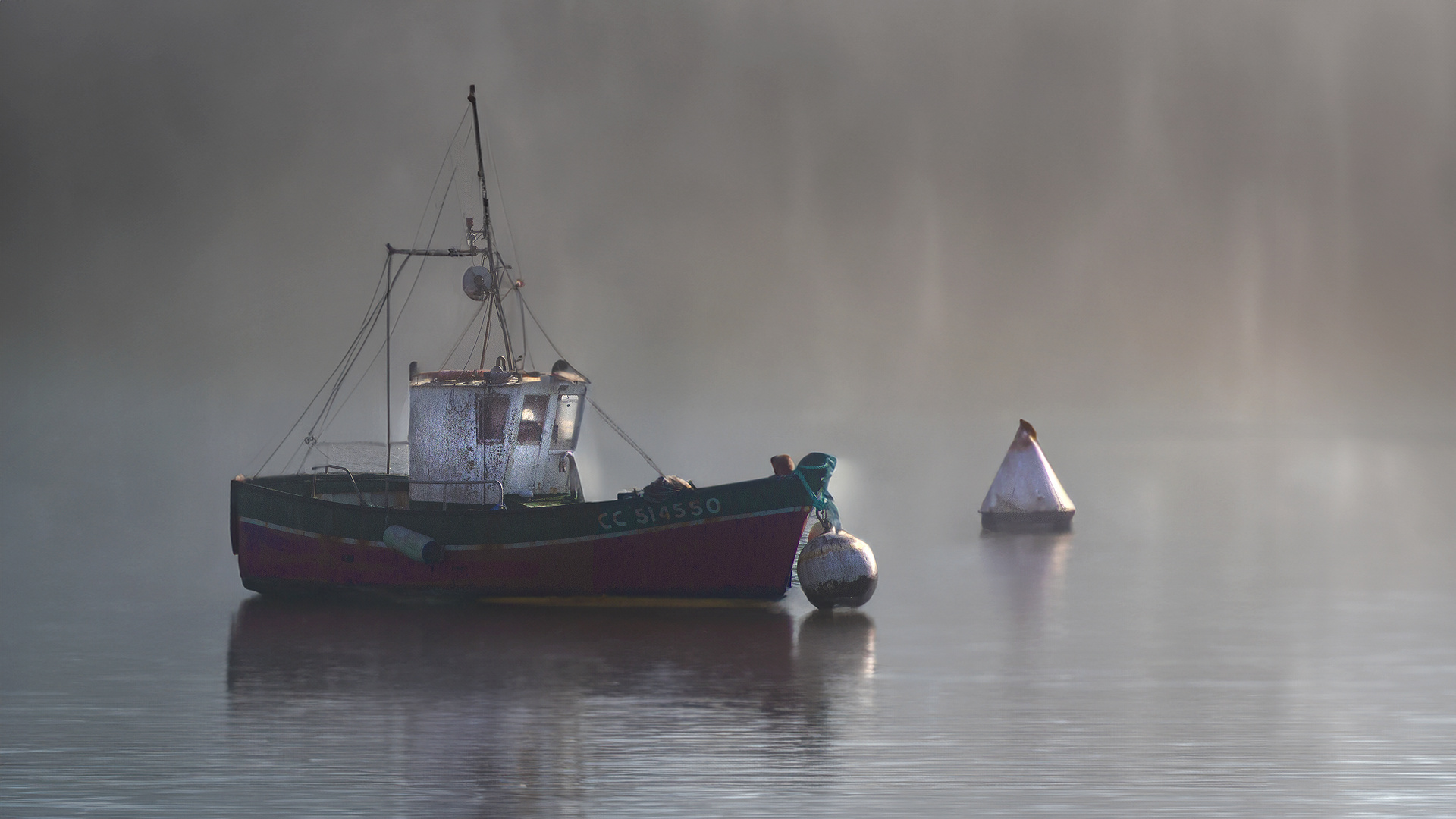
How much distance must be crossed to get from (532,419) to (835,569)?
725 centimetres

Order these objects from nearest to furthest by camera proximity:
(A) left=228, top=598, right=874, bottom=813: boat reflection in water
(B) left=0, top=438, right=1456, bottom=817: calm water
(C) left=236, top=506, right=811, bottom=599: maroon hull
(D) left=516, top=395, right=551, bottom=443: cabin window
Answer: (B) left=0, top=438, right=1456, bottom=817: calm water → (A) left=228, top=598, right=874, bottom=813: boat reflection in water → (C) left=236, top=506, right=811, bottom=599: maroon hull → (D) left=516, top=395, right=551, bottom=443: cabin window

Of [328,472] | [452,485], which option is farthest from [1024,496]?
[452,485]

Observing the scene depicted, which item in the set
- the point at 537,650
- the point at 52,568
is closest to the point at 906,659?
the point at 537,650

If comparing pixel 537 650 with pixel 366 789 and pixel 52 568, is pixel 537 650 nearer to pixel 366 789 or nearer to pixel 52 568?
pixel 366 789

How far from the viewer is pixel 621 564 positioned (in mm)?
30188

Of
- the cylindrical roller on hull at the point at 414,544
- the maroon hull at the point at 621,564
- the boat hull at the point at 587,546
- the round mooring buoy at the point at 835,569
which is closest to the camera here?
the boat hull at the point at 587,546

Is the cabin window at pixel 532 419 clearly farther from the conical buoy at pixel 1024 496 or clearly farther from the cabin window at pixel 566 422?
the conical buoy at pixel 1024 496

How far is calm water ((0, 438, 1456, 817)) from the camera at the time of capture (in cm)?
1672

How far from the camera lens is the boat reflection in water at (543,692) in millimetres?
18031

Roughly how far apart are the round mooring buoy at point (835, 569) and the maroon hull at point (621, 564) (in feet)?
2.85

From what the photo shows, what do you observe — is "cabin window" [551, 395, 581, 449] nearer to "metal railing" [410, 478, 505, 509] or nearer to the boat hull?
"metal railing" [410, 478, 505, 509]

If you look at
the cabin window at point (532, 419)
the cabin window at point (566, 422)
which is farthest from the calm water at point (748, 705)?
the cabin window at point (566, 422)

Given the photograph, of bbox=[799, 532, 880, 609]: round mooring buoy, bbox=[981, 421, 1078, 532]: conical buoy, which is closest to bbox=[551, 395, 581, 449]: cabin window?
bbox=[799, 532, 880, 609]: round mooring buoy

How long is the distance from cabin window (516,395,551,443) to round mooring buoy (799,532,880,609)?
632 centimetres
